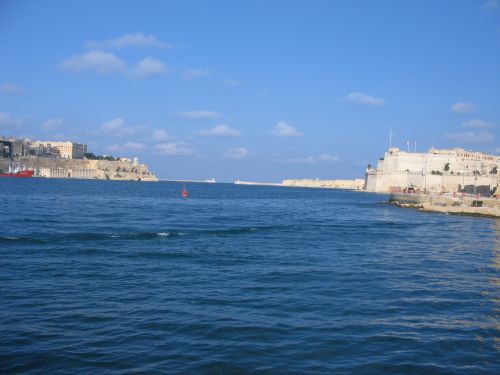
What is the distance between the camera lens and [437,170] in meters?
106

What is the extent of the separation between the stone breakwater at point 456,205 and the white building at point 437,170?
1333 inches

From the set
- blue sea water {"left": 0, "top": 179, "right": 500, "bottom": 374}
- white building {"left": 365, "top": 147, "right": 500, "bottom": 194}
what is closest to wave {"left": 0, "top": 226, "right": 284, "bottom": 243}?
blue sea water {"left": 0, "top": 179, "right": 500, "bottom": 374}

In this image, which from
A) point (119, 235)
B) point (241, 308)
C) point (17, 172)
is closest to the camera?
point (241, 308)

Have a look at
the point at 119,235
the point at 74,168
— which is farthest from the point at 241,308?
the point at 74,168

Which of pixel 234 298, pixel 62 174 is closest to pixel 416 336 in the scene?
pixel 234 298

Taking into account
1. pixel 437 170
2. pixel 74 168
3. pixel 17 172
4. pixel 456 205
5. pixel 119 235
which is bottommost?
pixel 119 235

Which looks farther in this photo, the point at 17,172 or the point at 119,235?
the point at 17,172

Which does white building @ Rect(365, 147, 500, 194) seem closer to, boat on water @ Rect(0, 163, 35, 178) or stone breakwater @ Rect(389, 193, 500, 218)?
stone breakwater @ Rect(389, 193, 500, 218)

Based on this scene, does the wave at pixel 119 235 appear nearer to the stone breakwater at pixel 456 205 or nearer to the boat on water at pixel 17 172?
the stone breakwater at pixel 456 205

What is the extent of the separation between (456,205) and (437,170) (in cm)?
5947

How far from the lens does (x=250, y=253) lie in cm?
1792

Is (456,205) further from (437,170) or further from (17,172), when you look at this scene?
(17,172)

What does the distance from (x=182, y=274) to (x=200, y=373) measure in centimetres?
674

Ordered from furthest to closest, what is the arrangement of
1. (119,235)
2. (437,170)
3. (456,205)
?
(437,170) → (456,205) → (119,235)
